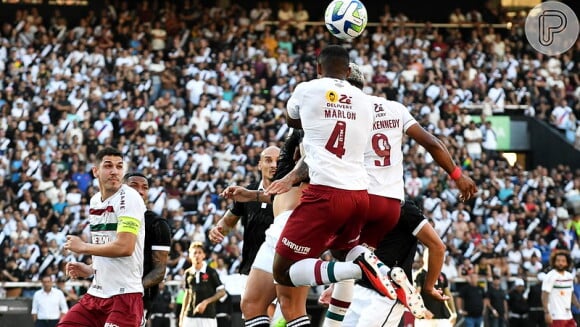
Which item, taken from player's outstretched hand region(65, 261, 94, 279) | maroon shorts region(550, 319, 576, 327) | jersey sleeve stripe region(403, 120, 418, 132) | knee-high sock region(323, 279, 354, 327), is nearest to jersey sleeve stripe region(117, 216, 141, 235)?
player's outstretched hand region(65, 261, 94, 279)

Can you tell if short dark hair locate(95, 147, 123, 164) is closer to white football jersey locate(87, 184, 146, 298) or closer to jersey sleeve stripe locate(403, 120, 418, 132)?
white football jersey locate(87, 184, 146, 298)

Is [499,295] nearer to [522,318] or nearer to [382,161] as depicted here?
[522,318]

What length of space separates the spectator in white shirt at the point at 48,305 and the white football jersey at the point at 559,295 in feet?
27.1

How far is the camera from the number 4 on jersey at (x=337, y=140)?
855 cm

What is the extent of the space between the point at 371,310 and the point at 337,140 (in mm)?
1703

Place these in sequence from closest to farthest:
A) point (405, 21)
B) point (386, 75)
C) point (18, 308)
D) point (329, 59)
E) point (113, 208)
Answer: point (329, 59) < point (113, 208) < point (18, 308) < point (386, 75) < point (405, 21)

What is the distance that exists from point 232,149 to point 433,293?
16.9 metres

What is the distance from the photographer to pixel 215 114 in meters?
27.4

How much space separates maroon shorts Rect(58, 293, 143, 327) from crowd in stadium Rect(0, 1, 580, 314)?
39.9ft

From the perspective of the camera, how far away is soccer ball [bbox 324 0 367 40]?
10.3 metres

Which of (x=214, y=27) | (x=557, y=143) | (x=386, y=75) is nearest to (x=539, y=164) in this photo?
(x=557, y=143)

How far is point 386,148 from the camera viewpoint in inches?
370

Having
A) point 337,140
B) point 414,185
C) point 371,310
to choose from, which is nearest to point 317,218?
point 337,140
